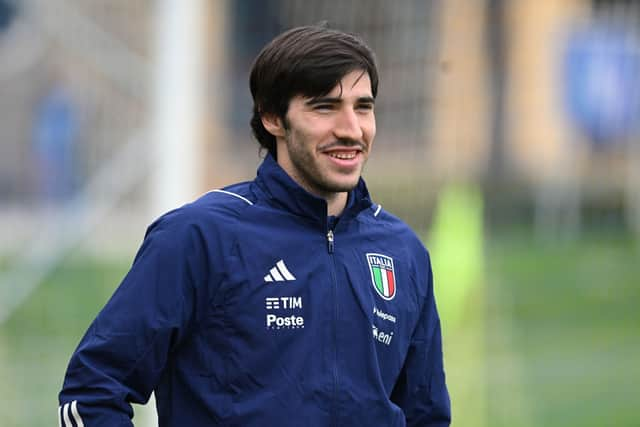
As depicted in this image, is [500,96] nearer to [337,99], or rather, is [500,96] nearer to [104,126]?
[104,126]

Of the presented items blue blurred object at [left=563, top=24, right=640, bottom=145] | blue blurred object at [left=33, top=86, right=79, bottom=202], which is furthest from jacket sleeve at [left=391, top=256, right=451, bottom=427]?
blue blurred object at [left=563, top=24, right=640, bottom=145]

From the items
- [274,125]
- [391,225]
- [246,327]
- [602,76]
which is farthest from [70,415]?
[602,76]

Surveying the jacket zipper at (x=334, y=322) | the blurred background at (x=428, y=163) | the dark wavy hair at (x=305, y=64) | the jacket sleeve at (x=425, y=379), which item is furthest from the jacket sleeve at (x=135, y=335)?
the blurred background at (x=428, y=163)

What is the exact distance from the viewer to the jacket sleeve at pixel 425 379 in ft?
12.0

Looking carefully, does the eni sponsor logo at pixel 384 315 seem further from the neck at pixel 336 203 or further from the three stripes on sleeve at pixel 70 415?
the three stripes on sleeve at pixel 70 415

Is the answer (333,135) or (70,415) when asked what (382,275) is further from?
(70,415)

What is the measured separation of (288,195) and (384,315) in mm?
341

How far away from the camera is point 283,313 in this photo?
11.0ft

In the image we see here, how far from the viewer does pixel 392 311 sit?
139 inches

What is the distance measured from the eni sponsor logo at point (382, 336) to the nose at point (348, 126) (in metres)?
0.42

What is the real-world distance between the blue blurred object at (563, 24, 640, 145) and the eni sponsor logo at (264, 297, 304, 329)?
1687 cm

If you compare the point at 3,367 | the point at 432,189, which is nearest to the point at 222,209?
the point at 3,367

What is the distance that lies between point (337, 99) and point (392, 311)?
49cm

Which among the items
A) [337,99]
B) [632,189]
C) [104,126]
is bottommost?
[632,189]
